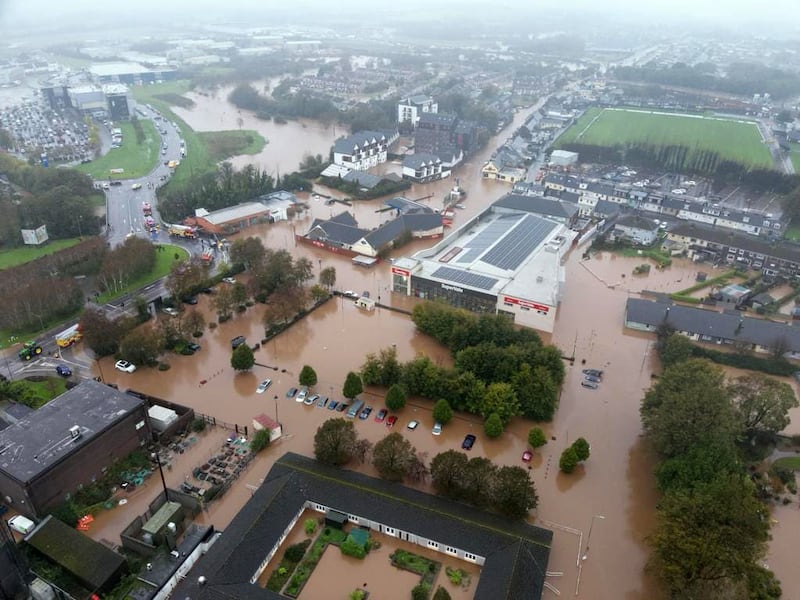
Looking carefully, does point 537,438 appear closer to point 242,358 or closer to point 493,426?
point 493,426

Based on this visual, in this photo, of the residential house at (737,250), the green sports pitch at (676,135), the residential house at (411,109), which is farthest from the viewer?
the residential house at (411,109)

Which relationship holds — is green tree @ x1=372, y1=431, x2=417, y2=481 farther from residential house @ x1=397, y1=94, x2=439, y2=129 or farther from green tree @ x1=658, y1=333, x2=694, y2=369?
residential house @ x1=397, y1=94, x2=439, y2=129

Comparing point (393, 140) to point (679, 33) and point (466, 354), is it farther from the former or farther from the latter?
point (679, 33)

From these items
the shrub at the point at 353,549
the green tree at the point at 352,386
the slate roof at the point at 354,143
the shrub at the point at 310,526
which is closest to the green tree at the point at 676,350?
the green tree at the point at 352,386

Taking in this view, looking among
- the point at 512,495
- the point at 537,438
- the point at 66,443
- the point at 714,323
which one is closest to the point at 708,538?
the point at 512,495

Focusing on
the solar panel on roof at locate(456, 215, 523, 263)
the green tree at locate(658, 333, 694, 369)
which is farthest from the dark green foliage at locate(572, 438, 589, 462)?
the solar panel on roof at locate(456, 215, 523, 263)

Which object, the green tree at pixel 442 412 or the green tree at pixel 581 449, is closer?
the green tree at pixel 581 449

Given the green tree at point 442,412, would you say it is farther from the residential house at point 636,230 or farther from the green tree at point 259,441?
the residential house at point 636,230

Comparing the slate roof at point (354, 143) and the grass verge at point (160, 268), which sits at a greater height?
the slate roof at point (354, 143)
